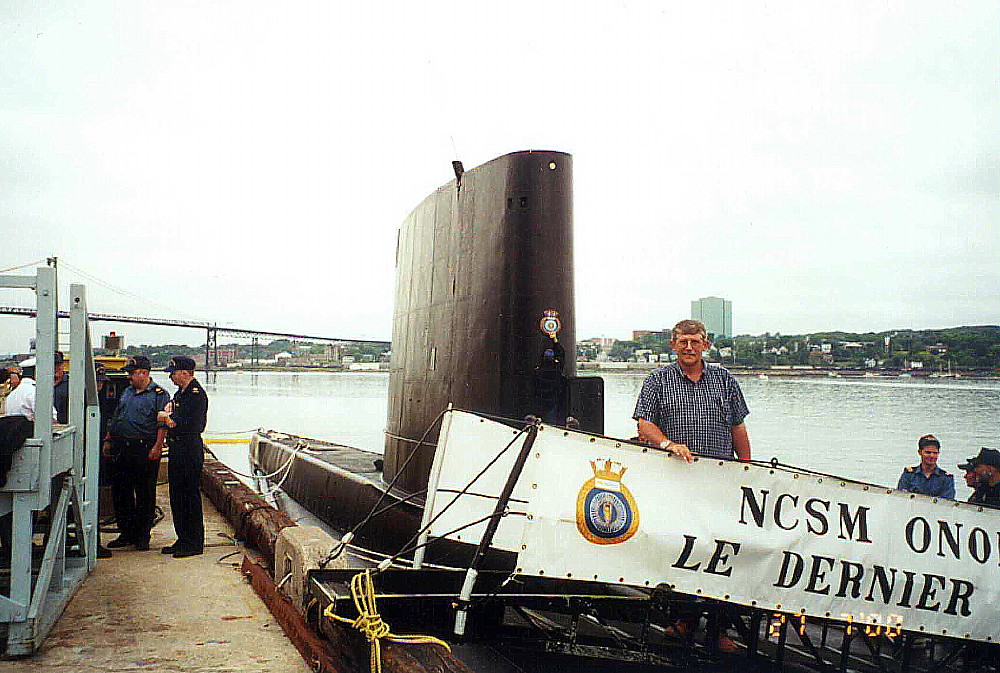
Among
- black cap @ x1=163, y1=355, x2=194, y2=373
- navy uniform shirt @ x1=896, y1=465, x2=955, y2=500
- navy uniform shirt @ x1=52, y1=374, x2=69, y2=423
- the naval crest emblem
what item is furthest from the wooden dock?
navy uniform shirt @ x1=896, y1=465, x2=955, y2=500

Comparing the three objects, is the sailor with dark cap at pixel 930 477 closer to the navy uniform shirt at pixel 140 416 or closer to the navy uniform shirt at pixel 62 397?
the navy uniform shirt at pixel 140 416

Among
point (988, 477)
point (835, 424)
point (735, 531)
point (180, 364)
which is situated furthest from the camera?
point (835, 424)

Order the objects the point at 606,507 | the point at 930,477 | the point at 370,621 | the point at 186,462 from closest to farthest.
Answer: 1. the point at 370,621
2. the point at 606,507
3. the point at 930,477
4. the point at 186,462

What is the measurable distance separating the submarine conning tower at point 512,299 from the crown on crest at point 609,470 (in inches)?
100

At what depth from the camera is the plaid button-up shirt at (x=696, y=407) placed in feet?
18.1

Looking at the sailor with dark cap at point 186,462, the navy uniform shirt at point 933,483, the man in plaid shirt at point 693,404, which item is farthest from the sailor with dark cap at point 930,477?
the sailor with dark cap at point 186,462

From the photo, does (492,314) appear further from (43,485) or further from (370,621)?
(43,485)

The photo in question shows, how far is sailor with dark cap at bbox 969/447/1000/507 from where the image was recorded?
705cm

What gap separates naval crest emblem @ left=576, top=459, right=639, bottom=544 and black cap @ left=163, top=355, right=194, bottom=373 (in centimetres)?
551

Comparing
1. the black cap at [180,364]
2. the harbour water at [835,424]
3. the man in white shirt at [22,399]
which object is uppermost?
the black cap at [180,364]

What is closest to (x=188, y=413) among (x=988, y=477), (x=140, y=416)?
(x=140, y=416)

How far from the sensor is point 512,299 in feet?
24.6

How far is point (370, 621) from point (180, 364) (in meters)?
5.08

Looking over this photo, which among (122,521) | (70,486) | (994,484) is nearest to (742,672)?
(994,484)
